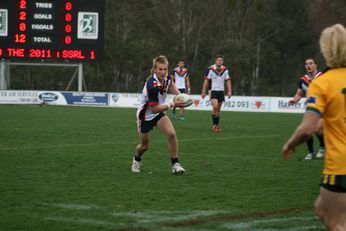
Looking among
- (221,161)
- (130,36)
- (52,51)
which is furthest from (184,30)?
(221,161)

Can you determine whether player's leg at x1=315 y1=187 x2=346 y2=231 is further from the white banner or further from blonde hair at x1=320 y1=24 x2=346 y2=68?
the white banner

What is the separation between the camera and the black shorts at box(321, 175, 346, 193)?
4918 millimetres

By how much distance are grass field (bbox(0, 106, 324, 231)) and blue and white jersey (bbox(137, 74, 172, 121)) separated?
96cm

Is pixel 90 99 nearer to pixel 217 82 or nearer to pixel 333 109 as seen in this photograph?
pixel 217 82

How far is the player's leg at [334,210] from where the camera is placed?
4902 millimetres

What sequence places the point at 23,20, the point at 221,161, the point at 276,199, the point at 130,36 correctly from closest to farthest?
the point at 276,199
the point at 221,161
the point at 23,20
the point at 130,36

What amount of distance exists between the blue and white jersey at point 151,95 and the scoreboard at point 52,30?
82.3 ft

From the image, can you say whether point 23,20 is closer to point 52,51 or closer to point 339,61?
point 52,51

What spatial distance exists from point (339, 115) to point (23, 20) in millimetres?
31721

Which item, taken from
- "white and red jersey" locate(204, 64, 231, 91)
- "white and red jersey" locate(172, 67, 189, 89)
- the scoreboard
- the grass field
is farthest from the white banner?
the grass field

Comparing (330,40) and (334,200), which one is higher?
(330,40)

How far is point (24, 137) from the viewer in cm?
1745

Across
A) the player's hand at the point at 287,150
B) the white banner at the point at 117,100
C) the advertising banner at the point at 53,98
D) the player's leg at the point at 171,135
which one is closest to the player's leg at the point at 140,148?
the player's leg at the point at 171,135

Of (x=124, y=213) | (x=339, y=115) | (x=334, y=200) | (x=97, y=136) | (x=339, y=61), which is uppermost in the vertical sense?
(x=339, y=61)
